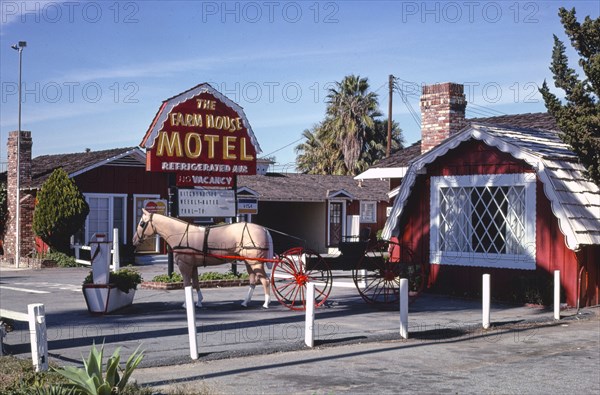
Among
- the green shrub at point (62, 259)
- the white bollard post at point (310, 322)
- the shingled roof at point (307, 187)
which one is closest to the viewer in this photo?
the white bollard post at point (310, 322)

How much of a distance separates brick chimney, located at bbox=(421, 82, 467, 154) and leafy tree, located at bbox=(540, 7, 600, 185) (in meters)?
5.51

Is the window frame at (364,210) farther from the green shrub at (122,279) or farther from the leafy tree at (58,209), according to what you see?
the green shrub at (122,279)

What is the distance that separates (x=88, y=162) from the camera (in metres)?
32.7

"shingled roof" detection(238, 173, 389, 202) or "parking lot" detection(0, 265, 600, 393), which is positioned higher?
"shingled roof" detection(238, 173, 389, 202)

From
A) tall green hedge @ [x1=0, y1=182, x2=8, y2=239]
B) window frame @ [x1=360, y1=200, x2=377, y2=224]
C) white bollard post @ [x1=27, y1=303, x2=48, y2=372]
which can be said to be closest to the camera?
white bollard post @ [x1=27, y1=303, x2=48, y2=372]

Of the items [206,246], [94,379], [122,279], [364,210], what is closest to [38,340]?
[94,379]

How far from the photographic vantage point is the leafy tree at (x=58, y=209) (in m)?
30.0

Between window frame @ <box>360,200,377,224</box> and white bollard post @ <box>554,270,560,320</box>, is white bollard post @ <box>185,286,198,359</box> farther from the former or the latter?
window frame @ <box>360,200,377,224</box>

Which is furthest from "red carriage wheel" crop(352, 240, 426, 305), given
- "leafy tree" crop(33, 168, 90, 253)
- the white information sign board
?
"leafy tree" crop(33, 168, 90, 253)

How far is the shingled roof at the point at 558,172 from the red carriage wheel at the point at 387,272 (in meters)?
2.40

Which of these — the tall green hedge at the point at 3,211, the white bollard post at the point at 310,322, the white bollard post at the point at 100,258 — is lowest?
the white bollard post at the point at 310,322

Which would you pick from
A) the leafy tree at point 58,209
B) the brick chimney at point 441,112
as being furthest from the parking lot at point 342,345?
the leafy tree at point 58,209

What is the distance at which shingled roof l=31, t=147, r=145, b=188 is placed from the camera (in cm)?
3218

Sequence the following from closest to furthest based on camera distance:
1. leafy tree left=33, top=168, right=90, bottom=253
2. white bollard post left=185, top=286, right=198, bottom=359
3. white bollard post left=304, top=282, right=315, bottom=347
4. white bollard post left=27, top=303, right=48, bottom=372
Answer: white bollard post left=27, top=303, right=48, bottom=372
white bollard post left=185, top=286, right=198, bottom=359
white bollard post left=304, top=282, right=315, bottom=347
leafy tree left=33, top=168, right=90, bottom=253
